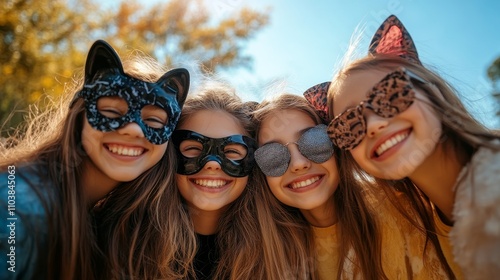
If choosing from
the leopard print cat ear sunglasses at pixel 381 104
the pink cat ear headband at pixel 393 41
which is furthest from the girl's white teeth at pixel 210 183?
the pink cat ear headband at pixel 393 41

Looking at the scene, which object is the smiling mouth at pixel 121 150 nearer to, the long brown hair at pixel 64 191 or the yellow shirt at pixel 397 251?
the long brown hair at pixel 64 191

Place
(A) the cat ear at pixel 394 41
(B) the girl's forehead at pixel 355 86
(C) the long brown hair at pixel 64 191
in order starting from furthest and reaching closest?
(A) the cat ear at pixel 394 41
(B) the girl's forehead at pixel 355 86
(C) the long brown hair at pixel 64 191

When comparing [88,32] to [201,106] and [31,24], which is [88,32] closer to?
[31,24]

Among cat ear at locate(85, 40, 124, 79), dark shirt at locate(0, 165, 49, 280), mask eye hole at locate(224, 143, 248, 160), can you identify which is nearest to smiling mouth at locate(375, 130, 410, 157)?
mask eye hole at locate(224, 143, 248, 160)

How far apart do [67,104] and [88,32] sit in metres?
8.97

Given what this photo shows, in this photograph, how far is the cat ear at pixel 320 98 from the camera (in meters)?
2.75

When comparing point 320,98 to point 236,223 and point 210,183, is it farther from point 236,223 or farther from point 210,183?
point 236,223

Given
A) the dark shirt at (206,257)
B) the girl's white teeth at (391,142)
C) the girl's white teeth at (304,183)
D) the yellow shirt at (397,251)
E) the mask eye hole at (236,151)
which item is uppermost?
the mask eye hole at (236,151)

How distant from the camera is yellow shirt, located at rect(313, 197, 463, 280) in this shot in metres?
2.48

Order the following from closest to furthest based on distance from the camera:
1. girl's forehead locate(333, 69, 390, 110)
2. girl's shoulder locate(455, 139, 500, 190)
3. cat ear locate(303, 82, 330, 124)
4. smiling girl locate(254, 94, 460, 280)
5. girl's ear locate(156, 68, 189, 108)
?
girl's shoulder locate(455, 139, 500, 190) → girl's forehead locate(333, 69, 390, 110) → girl's ear locate(156, 68, 189, 108) → smiling girl locate(254, 94, 460, 280) → cat ear locate(303, 82, 330, 124)

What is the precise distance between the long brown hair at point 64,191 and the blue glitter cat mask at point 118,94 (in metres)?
0.18

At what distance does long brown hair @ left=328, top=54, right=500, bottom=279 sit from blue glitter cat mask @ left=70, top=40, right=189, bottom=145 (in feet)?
3.52

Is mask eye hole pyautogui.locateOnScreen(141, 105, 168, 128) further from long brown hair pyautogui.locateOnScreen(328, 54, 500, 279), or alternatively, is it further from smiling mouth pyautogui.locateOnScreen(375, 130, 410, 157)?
smiling mouth pyautogui.locateOnScreen(375, 130, 410, 157)

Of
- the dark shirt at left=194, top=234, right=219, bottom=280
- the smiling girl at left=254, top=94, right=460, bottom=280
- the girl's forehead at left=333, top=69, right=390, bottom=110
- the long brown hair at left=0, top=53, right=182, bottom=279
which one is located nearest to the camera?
the long brown hair at left=0, top=53, right=182, bottom=279
